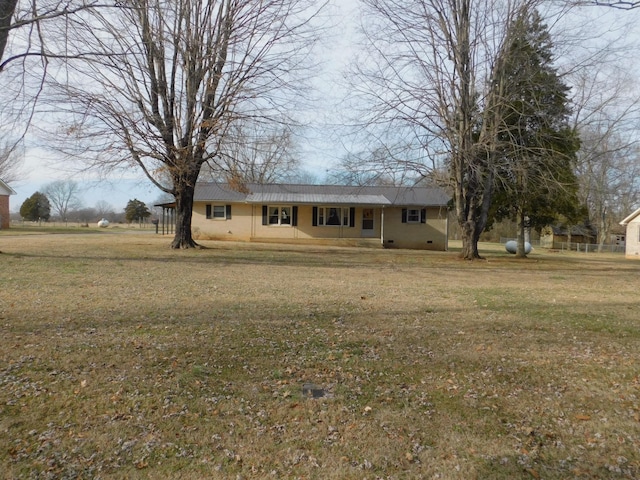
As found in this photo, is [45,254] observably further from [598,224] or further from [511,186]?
[598,224]

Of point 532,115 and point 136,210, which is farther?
point 136,210

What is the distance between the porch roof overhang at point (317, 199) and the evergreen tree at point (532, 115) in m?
8.82

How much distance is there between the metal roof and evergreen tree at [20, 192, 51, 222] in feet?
129

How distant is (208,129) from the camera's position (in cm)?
1689

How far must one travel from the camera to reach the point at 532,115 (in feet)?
58.4

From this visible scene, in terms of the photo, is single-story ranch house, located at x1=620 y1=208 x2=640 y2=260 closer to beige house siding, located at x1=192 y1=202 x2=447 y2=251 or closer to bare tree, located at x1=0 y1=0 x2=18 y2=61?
beige house siding, located at x1=192 y1=202 x2=447 y2=251

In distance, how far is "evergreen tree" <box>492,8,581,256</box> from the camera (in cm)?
1664

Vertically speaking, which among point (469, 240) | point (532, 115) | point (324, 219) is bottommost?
point (469, 240)

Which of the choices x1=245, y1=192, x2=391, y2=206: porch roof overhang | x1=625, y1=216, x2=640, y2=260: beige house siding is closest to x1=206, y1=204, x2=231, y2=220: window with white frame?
x1=245, y1=192, x2=391, y2=206: porch roof overhang

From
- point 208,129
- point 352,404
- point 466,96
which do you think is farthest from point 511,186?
point 352,404

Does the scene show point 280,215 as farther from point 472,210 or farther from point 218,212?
point 472,210

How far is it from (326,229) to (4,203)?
2999 cm

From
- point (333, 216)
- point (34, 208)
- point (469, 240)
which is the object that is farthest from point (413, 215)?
point (34, 208)

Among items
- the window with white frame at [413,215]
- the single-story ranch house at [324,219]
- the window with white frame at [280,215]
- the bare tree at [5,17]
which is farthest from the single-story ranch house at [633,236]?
the bare tree at [5,17]
